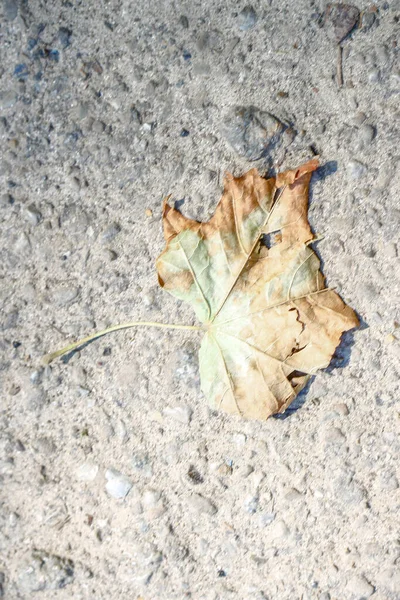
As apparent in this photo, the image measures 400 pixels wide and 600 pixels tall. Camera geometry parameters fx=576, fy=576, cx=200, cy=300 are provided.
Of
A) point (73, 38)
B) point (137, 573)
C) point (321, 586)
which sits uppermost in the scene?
point (73, 38)

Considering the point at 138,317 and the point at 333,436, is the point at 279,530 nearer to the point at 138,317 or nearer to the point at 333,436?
the point at 333,436

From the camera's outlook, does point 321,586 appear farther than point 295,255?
Yes

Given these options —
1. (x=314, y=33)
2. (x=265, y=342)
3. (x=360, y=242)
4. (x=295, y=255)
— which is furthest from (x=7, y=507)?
(x=314, y=33)

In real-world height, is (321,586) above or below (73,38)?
below

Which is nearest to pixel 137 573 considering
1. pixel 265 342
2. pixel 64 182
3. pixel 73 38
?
pixel 265 342

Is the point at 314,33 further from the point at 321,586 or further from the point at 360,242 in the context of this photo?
the point at 321,586

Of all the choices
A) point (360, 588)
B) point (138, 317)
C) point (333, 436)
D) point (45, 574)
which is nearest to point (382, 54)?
point (138, 317)

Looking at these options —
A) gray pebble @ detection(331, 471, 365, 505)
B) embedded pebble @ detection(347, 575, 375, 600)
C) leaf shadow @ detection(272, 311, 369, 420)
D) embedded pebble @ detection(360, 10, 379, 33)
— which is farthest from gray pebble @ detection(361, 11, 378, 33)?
embedded pebble @ detection(347, 575, 375, 600)
